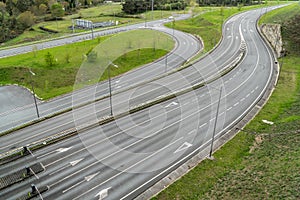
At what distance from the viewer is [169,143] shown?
4416 cm

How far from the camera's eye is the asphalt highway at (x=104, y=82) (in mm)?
54781

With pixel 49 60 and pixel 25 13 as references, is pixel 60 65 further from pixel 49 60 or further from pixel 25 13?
pixel 25 13

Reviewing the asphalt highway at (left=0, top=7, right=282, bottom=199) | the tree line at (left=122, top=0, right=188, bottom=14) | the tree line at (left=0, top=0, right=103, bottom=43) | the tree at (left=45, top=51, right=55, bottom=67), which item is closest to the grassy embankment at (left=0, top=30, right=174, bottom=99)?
the tree at (left=45, top=51, right=55, bottom=67)

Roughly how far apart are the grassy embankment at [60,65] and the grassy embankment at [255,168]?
1581 inches

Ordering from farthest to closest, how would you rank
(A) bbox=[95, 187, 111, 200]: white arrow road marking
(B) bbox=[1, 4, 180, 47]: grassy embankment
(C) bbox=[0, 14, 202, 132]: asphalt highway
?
1. (B) bbox=[1, 4, 180, 47]: grassy embankment
2. (C) bbox=[0, 14, 202, 132]: asphalt highway
3. (A) bbox=[95, 187, 111, 200]: white arrow road marking

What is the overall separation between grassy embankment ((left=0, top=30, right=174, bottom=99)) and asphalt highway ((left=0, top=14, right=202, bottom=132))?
3.52 m

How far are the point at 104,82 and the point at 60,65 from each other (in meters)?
17.5

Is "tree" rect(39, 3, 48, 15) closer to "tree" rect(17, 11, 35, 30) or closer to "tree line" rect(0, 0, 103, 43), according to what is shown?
"tree line" rect(0, 0, 103, 43)

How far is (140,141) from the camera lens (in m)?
44.4

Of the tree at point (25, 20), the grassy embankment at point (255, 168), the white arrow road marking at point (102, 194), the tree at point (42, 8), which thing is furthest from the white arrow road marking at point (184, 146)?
the tree at point (42, 8)

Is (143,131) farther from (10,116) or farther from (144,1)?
(144,1)

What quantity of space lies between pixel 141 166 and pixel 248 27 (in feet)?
315

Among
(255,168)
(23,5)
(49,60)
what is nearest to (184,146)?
(255,168)

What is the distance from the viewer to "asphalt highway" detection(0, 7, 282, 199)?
1404 inches
